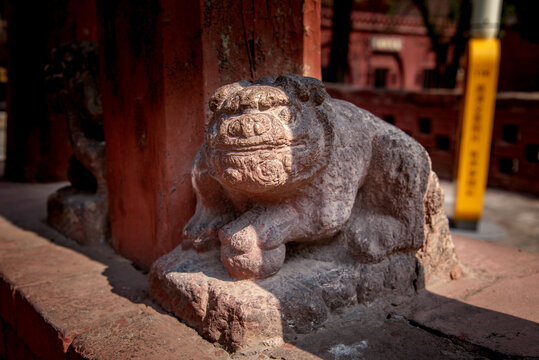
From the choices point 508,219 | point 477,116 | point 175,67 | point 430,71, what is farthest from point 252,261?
point 430,71

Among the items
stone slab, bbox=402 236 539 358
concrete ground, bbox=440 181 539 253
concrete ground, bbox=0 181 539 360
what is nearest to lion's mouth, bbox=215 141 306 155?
concrete ground, bbox=0 181 539 360

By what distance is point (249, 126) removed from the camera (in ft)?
5.00

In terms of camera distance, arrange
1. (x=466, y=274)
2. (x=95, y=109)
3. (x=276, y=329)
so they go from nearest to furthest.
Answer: (x=276, y=329)
(x=466, y=274)
(x=95, y=109)

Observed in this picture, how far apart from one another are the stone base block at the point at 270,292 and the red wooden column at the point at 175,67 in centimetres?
34

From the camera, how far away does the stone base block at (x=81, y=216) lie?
2686mm

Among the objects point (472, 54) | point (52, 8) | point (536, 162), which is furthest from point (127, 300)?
point (536, 162)

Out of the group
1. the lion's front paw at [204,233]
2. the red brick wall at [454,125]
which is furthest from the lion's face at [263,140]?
the red brick wall at [454,125]

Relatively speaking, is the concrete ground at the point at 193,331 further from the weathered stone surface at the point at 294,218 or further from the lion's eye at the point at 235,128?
the lion's eye at the point at 235,128

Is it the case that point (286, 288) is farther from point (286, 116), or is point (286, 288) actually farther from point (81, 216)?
point (81, 216)

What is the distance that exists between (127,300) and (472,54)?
4461 millimetres

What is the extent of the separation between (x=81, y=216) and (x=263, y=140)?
161 centimetres

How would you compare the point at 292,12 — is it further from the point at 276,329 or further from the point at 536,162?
the point at 536,162

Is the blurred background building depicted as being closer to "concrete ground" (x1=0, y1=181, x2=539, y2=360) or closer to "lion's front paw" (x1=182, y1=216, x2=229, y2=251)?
"concrete ground" (x1=0, y1=181, x2=539, y2=360)

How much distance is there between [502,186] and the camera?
7.64m
